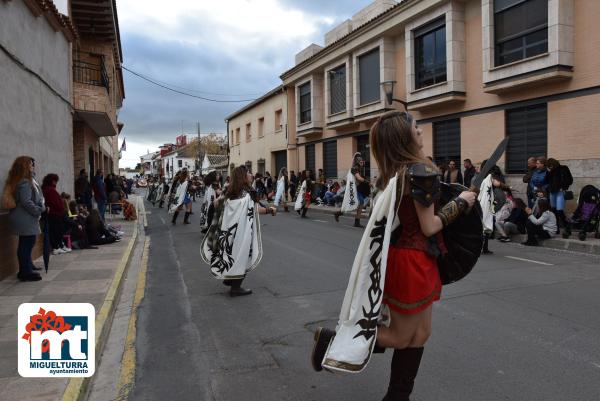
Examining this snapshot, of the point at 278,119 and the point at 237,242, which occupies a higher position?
the point at 278,119

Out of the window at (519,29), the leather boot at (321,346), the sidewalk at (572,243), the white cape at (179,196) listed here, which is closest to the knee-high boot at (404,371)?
the leather boot at (321,346)

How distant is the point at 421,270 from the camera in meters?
2.73

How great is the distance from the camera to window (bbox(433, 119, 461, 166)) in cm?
1728

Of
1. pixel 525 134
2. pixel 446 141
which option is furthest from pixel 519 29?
pixel 446 141

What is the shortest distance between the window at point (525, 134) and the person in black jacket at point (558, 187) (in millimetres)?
2560

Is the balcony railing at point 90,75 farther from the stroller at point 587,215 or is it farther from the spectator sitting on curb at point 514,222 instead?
the stroller at point 587,215

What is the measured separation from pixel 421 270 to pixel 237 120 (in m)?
40.6

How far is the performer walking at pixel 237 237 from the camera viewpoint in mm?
6285

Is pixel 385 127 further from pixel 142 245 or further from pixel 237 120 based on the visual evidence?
pixel 237 120

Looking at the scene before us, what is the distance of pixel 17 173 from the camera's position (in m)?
7.16

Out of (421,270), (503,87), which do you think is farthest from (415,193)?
(503,87)

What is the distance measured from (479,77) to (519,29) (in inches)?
80.9

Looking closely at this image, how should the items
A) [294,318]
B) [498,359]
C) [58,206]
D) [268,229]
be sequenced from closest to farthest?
[498,359] → [294,318] → [58,206] → [268,229]

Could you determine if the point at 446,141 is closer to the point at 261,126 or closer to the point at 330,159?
the point at 330,159
